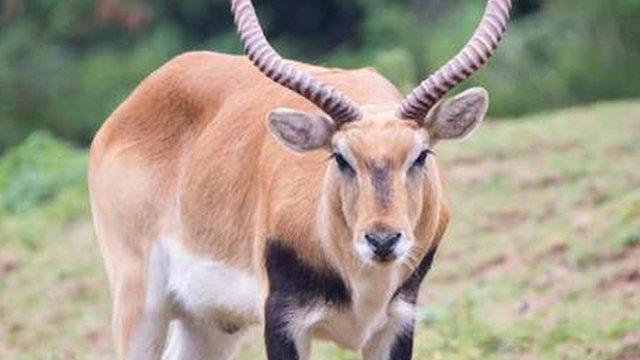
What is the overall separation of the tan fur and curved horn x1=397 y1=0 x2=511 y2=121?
8 centimetres

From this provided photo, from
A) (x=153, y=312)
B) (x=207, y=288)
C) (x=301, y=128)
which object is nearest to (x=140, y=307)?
(x=153, y=312)

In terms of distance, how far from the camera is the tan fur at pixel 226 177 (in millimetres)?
8656

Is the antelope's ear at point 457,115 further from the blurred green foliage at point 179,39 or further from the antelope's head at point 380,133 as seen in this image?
the blurred green foliage at point 179,39

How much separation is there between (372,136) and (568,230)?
5634 mm

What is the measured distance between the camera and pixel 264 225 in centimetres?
915

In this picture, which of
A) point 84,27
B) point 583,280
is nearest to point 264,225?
point 583,280

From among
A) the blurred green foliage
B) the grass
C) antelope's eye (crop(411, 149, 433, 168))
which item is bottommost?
the blurred green foliage

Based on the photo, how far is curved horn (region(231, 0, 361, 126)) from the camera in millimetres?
8570

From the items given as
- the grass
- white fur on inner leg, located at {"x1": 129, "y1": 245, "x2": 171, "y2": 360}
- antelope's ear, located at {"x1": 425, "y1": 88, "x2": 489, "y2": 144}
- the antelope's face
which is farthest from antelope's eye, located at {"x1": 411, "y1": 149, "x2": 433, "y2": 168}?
the grass

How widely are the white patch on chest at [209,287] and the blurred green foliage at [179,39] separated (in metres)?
13.6

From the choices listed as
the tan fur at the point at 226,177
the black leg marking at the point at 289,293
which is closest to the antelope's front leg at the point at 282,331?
the black leg marking at the point at 289,293

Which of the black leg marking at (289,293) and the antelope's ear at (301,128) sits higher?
the antelope's ear at (301,128)

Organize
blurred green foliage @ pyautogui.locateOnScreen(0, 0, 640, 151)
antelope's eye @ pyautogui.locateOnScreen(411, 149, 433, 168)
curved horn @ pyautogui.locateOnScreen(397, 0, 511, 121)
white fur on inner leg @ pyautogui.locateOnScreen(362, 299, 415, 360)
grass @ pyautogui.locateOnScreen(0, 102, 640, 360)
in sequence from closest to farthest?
antelope's eye @ pyautogui.locateOnScreen(411, 149, 433, 168) → curved horn @ pyautogui.locateOnScreen(397, 0, 511, 121) → white fur on inner leg @ pyautogui.locateOnScreen(362, 299, 415, 360) → grass @ pyautogui.locateOnScreen(0, 102, 640, 360) → blurred green foliage @ pyautogui.locateOnScreen(0, 0, 640, 151)

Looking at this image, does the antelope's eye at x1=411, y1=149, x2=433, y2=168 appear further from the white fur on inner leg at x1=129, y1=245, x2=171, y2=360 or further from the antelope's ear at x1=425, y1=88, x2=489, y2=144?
the white fur on inner leg at x1=129, y1=245, x2=171, y2=360
